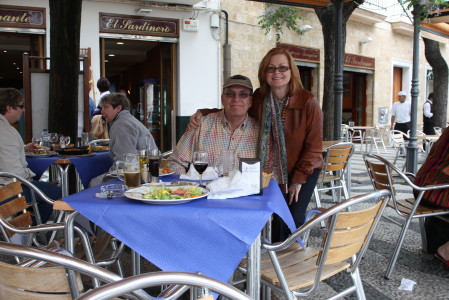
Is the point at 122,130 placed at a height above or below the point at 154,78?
below

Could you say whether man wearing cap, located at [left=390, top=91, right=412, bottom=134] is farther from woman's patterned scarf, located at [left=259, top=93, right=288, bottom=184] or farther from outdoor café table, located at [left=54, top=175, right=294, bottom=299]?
outdoor café table, located at [left=54, top=175, right=294, bottom=299]

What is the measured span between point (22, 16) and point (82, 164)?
5.58 meters

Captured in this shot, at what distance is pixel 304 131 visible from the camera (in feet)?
8.84

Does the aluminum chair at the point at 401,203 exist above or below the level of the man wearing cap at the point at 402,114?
below

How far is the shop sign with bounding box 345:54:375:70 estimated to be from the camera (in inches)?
561

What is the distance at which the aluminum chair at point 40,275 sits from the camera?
1.11 metres

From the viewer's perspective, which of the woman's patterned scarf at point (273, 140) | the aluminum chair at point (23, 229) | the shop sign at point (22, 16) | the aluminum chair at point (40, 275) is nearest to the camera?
the aluminum chair at point (40, 275)

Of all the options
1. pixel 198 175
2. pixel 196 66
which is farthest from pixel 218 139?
pixel 196 66

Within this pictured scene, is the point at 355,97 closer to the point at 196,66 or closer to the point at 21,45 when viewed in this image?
the point at 196,66

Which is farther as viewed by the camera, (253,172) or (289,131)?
(289,131)

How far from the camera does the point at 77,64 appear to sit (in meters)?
5.26

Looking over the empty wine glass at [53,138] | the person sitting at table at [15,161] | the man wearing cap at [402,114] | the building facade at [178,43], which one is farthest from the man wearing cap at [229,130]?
the man wearing cap at [402,114]

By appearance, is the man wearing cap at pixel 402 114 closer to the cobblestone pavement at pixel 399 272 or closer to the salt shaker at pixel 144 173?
the cobblestone pavement at pixel 399 272

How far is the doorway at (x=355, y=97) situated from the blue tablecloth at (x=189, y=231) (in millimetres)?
14965
